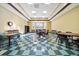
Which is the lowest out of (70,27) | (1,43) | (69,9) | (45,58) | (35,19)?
(45,58)

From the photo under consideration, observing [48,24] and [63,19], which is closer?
[48,24]

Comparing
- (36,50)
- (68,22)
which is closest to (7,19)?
(36,50)

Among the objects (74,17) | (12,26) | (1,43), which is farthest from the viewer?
(12,26)

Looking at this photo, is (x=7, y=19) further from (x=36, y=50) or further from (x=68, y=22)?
(x=68, y=22)

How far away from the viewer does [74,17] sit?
17.0ft

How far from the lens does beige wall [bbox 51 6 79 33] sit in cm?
495

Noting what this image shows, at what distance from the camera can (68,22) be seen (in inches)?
217

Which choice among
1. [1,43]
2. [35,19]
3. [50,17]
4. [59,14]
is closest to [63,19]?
[59,14]

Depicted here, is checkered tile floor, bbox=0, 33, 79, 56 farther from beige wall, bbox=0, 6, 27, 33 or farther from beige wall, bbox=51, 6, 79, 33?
beige wall, bbox=0, 6, 27, 33

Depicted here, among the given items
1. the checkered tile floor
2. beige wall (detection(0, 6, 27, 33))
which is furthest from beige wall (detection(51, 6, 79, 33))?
beige wall (detection(0, 6, 27, 33))

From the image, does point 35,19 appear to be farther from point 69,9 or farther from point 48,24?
point 69,9

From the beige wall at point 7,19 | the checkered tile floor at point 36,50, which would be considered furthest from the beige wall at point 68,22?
the beige wall at point 7,19

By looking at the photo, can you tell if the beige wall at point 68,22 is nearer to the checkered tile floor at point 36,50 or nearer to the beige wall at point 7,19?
the checkered tile floor at point 36,50

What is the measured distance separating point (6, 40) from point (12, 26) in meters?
1.72
